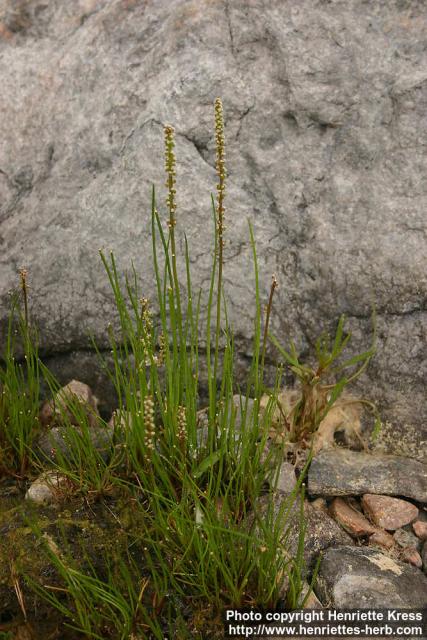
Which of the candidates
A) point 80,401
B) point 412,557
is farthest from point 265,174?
point 412,557

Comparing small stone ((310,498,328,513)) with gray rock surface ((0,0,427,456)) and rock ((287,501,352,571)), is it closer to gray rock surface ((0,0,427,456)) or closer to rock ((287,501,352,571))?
rock ((287,501,352,571))

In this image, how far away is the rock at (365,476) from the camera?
2686mm

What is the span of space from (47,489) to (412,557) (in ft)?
4.59

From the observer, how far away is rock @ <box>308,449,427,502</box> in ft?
8.81

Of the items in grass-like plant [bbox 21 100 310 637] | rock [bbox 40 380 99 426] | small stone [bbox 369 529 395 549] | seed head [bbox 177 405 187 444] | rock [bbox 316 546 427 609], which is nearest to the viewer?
grass-like plant [bbox 21 100 310 637]

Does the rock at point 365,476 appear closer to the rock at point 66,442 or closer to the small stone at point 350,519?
the small stone at point 350,519

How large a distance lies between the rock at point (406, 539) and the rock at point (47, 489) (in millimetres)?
1279

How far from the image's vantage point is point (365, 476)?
2740 mm

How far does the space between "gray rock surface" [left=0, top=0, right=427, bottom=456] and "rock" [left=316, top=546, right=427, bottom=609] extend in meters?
0.66

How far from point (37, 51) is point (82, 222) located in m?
1.09

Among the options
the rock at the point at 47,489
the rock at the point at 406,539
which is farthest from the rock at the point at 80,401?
the rock at the point at 406,539

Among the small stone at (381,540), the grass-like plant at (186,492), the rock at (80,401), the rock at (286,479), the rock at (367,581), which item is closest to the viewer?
the grass-like plant at (186,492)

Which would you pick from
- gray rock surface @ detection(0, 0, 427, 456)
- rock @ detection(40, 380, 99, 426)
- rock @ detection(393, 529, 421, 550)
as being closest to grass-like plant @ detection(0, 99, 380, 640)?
rock @ detection(40, 380, 99, 426)

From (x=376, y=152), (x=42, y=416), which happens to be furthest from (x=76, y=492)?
(x=376, y=152)
